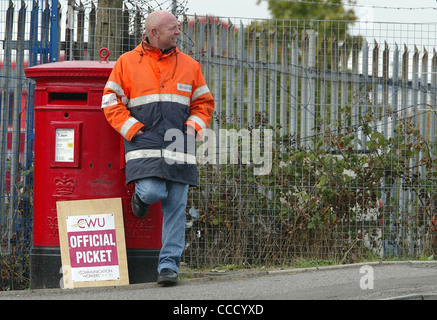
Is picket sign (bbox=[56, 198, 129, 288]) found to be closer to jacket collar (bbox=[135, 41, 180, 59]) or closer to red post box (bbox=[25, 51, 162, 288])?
red post box (bbox=[25, 51, 162, 288])

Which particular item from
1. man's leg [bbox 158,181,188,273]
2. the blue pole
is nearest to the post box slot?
man's leg [bbox 158,181,188,273]

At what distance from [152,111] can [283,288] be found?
1670mm

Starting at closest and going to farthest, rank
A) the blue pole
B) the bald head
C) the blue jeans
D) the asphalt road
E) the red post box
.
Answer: the asphalt road < the bald head < the blue jeans < the red post box < the blue pole

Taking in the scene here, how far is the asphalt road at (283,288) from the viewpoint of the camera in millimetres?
5281

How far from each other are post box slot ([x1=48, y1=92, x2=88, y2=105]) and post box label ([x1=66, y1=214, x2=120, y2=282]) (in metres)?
0.92

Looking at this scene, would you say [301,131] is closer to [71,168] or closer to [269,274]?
[269,274]

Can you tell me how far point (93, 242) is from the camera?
19.5 feet

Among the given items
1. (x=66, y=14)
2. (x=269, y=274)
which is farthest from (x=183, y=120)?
(x=66, y=14)

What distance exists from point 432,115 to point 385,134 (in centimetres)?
54

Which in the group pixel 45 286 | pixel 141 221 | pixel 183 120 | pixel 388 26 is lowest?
pixel 45 286

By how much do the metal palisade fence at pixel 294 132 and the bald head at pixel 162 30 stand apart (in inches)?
65.3

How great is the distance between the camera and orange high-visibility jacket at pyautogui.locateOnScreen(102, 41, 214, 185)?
220 inches

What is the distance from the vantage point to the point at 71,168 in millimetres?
5938

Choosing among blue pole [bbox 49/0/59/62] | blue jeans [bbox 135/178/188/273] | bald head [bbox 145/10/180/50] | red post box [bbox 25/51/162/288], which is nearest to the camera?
bald head [bbox 145/10/180/50]
